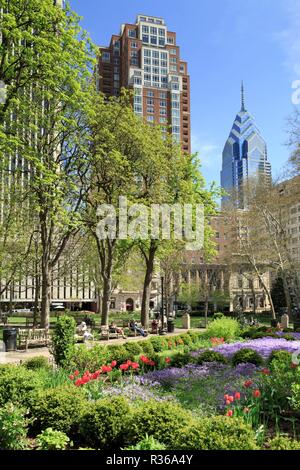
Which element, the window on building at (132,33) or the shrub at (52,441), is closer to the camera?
the shrub at (52,441)

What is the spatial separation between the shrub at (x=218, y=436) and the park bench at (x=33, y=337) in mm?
16354

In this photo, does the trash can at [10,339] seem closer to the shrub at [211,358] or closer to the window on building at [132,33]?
the shrub at [211,358]

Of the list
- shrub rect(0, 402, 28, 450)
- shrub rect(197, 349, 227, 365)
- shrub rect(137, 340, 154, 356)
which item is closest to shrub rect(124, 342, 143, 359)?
shrub rect(137, 340, 154, 356)

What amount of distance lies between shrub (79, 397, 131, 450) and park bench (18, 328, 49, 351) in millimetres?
14576

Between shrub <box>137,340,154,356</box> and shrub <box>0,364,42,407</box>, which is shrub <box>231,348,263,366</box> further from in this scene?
shrub <box>0,364,42,407</box>

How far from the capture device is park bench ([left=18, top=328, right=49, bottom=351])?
70.5 ft

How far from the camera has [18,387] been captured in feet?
27.7

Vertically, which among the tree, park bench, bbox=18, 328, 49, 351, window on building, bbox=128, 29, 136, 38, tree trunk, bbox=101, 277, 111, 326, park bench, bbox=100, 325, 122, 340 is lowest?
park bench, bbox=100, 325, 122, 340

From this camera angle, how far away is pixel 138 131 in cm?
2789

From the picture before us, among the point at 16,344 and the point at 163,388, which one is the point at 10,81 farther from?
the point at 163,388

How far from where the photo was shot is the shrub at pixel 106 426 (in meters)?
7.02

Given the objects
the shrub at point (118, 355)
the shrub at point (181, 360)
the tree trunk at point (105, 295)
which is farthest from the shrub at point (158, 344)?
the tree trunk at point (105, 295)

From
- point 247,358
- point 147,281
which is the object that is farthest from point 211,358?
point 147,281
